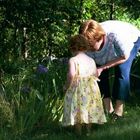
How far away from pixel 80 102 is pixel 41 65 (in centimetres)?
158

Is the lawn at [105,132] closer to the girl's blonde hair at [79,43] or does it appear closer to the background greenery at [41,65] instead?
the background greenery at [41,65]

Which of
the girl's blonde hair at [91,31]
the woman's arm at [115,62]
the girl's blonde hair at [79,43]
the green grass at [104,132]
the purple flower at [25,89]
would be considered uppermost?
the girl's blonde hair at [91,31]

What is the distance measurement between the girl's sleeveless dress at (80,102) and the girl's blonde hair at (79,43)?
9.0 inches

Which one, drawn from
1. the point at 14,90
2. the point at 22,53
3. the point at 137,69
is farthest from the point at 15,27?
the point at 14,90

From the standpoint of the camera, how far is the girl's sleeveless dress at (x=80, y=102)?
593 centimetres

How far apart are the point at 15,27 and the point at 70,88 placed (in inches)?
161

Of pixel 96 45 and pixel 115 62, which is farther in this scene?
pixel 115 62

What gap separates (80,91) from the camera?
5.95 meters

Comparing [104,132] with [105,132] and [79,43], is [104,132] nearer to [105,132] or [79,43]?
[105,132]

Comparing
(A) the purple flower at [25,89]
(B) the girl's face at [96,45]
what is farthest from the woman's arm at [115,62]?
(A) the purple flower at [25,89]

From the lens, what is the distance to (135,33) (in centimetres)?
668

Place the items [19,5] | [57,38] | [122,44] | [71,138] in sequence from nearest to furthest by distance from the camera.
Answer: [71,138] → [122,44] → [19,5] → [57,38]

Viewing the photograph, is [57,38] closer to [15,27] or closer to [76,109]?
[15,27]

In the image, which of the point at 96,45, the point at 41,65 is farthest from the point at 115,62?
the point at 41,65
